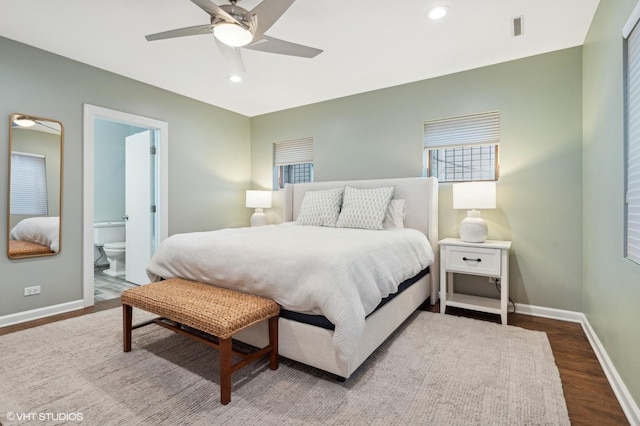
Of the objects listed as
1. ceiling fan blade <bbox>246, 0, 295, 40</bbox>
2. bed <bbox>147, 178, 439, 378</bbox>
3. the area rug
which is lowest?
the area rug

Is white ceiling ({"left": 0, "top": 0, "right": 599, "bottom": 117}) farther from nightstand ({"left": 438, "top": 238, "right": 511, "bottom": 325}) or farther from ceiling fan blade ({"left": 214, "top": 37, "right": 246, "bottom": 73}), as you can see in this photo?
nightstand ({"left": 438, "top": 238, "right": 511, "bottom": 325})

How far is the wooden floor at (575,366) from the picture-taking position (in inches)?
59.4

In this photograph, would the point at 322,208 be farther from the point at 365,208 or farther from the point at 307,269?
the point at 307,269

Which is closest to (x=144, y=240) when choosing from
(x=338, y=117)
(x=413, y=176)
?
(x=338, y=117)

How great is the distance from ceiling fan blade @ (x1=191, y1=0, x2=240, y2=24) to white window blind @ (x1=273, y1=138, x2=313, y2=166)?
102 inches

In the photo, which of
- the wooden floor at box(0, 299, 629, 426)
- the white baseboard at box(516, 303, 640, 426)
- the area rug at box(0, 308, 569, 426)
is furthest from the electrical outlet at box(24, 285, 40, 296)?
the white baseboard at box(516, 303, 640, 426)

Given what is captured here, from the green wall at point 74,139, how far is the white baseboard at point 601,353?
159 inches

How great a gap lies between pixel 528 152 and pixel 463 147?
0.60 metres

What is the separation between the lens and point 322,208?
11.5 feet

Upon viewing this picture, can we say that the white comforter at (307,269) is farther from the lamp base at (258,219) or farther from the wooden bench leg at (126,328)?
the lamp base at (258,219)

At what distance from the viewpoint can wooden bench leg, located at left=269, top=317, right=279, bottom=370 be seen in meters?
1.85

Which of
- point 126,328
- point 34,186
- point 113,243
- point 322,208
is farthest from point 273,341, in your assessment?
point 113,243

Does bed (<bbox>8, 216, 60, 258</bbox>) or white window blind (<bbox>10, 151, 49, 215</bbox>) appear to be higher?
white window blind (<bbox>10, 151, 49, 215</bbox>)

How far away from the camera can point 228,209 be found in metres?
4.66
